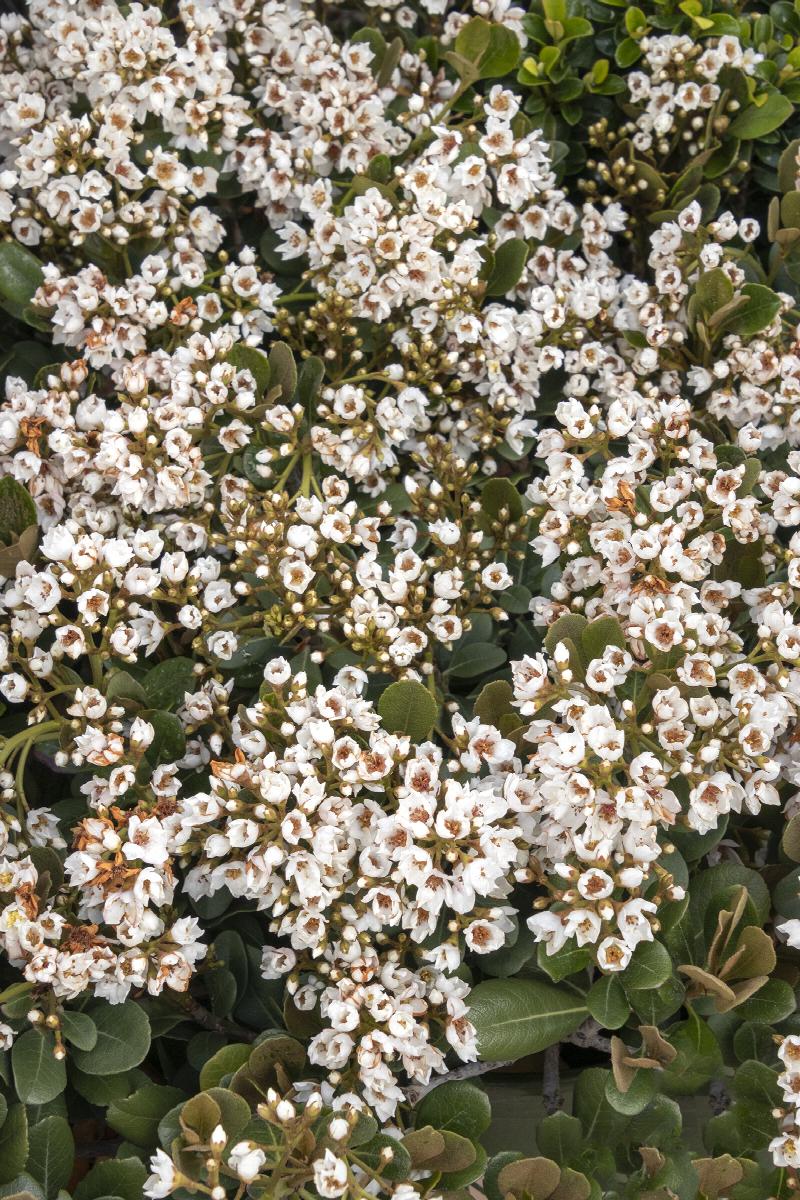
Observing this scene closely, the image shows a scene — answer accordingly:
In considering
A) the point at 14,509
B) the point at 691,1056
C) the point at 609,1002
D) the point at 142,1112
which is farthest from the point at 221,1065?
the point at 14,509

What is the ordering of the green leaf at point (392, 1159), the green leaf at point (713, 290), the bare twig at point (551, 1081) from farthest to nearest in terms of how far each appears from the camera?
the green leaf at point (713, 290) → the bare twig at point (551, 1081) → the green leaf at point (392, 1159)

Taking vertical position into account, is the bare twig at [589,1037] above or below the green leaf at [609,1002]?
below

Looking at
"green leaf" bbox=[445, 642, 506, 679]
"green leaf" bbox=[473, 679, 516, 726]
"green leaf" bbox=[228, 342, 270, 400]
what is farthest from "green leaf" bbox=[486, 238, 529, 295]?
"green leaf" bbox=[473, 679, 516, 726]

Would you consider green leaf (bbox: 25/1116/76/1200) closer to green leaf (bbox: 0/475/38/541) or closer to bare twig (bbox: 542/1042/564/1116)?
bare twig (bbox: 542/1042/564/1116)

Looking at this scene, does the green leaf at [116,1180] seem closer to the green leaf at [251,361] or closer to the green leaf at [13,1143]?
the green leaf at [13,1143]

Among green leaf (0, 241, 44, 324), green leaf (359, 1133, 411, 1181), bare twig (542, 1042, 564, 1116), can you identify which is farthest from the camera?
green leaf (0, 241, 44, 324)

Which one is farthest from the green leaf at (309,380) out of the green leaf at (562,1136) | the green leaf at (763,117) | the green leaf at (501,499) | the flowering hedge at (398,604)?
the green leaf at (562,1136)
